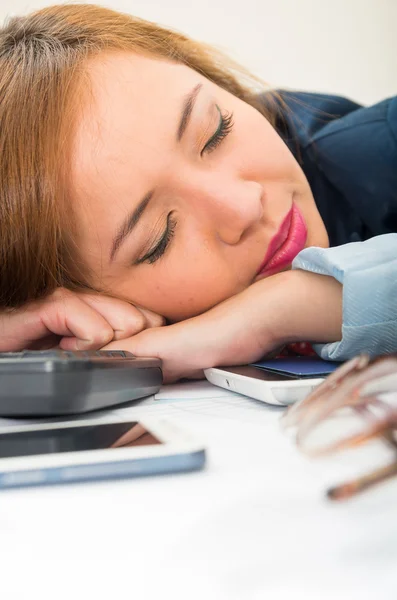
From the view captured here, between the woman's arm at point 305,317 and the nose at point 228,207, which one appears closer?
the woman's arm at point 305,317

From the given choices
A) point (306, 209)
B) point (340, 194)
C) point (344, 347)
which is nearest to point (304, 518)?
point (344, 347)

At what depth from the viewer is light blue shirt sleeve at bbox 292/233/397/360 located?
44 centimetres

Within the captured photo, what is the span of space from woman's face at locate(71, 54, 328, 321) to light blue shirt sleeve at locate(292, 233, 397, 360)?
0.17 metres

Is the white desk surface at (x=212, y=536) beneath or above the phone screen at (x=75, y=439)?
above

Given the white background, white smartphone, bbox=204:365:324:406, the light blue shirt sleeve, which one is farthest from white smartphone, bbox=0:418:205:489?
the white background

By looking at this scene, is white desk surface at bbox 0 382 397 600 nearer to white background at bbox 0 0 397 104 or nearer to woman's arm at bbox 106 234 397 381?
woman's arm at bbox 106 234 397 381

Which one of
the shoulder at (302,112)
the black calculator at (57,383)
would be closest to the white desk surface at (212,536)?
the black calculator at (57,383)

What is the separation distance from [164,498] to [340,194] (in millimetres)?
712

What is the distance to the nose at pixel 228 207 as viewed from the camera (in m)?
0.58

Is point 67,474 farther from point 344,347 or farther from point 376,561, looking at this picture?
point 344,347

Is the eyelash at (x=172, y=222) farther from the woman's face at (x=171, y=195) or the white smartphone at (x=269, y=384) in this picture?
the white smartphone at (x=269, y=384)

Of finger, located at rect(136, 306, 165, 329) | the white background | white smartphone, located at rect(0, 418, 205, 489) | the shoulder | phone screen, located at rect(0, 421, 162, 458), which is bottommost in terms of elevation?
finger, located at rect(136, 306, 165, 329)

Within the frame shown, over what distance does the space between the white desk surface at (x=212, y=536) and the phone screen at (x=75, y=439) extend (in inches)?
1.0

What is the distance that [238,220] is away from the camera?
1.92 feet
